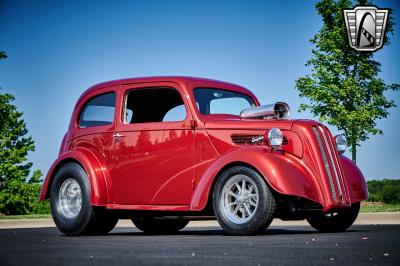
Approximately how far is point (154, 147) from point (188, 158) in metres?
0.54

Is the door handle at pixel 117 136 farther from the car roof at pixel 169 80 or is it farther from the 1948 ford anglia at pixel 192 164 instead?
the car roof at pixel 169 80

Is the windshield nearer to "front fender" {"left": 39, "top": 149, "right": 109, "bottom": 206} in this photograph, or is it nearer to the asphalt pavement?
"front fender" {"left": 39, "top": 149, "right": 109, "bottom": 206}

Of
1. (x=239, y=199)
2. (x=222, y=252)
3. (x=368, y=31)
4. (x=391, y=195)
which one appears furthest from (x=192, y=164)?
(x=391, y=195)

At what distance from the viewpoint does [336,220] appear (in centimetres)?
855

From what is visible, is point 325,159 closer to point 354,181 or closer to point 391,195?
point 354,181

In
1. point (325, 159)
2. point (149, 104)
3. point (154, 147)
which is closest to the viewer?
point (325, 159)

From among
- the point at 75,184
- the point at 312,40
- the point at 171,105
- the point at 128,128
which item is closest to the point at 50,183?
the point at 75,184

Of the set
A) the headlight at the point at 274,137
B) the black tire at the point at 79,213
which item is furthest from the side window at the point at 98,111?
the headlight at the point at 274,137

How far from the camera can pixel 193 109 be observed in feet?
27.2

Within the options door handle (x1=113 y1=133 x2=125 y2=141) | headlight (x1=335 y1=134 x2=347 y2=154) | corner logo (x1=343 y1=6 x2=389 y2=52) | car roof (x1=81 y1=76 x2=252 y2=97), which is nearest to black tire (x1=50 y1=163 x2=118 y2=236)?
door handle (x1=113 y1=133 x2=125 y2=141)

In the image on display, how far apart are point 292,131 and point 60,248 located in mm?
2923

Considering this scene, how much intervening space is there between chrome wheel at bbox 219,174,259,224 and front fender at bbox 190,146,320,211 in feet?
0.65

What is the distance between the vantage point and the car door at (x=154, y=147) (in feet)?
26.6

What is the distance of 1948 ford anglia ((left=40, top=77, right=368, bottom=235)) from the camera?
733 cm
